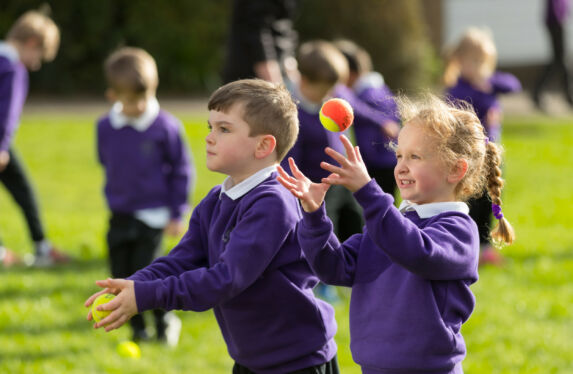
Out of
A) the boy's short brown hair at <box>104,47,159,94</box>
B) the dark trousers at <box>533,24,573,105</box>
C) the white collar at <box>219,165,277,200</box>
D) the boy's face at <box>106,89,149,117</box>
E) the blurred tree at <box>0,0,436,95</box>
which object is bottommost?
the blurred tree at <box>0,0,436,95</box>

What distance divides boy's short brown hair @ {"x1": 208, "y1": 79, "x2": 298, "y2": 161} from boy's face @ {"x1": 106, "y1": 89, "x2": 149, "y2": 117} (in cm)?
209

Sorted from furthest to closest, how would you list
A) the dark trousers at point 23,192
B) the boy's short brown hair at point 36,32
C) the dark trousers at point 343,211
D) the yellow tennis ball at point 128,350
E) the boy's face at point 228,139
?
the dark trousers at point 23,192, the boy's short brown hair at point 36,32, the dark trousers at point 343,211, the yellow tennis ball at point 128,350, the boy's face at point 228,139

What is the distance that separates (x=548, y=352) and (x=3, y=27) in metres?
16.4

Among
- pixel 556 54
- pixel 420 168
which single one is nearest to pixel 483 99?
pixel 420 168

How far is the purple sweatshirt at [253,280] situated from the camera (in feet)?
8.50

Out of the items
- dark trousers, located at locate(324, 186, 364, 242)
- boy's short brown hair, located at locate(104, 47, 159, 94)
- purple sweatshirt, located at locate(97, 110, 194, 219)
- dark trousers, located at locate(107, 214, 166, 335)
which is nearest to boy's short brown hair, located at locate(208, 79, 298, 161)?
boy's short brown hair, located at locate(104, 47, 159, 94)

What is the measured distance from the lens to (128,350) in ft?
15.1

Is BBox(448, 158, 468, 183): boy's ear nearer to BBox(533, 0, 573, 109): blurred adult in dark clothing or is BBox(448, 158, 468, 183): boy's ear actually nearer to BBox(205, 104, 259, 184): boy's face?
BBox(205, 104, 259, 184): boy's face

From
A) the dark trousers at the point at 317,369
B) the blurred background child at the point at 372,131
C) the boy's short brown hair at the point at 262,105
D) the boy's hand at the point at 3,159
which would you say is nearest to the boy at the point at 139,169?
the blurred background child at the point at 372,131

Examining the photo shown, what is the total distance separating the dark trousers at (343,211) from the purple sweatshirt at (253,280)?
290cm

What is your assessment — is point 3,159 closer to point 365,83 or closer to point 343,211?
point 343,211

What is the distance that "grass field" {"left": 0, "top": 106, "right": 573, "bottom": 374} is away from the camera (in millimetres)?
4617

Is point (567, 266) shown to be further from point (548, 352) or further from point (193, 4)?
point (193, 4)

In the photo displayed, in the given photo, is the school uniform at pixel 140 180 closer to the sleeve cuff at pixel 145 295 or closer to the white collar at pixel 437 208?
the sleeve cuff at pixel 145 295
